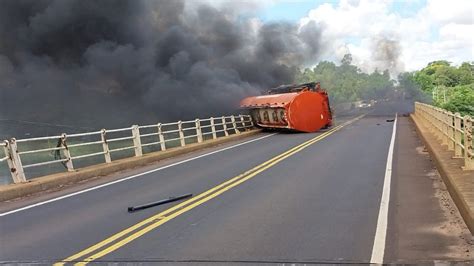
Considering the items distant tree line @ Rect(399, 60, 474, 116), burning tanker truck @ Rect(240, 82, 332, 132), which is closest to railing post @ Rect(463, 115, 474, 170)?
burning tanker truck @ Rect(240, 82, 332, 132)

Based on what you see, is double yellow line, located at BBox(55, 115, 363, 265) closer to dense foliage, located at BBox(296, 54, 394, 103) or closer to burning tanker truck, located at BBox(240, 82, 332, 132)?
burning tanker truck, located at BBox(240, 82, 332, 132)

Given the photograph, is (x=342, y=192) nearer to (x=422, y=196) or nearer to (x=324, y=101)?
Result: (x=422, y=196)

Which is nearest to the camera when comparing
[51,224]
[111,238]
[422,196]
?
[111,238]

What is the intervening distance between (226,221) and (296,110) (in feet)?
67.2

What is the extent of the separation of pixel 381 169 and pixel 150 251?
297 inches

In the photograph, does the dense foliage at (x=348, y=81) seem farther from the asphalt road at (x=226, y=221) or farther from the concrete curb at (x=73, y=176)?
the asphalt road at (x=226, y=221)

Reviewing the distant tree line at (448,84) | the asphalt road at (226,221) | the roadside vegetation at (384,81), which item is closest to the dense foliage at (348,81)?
the roadside vegetation at (384,81)

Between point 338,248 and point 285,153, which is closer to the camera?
point 338,248

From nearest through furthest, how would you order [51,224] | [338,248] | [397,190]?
[338,248]
[51,224]
[397,190]

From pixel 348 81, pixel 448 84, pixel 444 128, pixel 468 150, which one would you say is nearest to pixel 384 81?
pixel 348 81

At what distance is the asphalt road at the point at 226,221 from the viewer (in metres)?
5.74

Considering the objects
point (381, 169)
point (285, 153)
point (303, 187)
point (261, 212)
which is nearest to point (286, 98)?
point (285, 153)

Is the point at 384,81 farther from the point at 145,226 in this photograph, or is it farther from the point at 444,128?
the point at 145,226

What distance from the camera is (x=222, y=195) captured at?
940 cm
